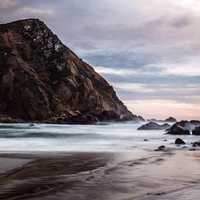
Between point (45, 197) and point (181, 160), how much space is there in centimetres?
899

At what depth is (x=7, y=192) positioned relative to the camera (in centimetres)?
1003

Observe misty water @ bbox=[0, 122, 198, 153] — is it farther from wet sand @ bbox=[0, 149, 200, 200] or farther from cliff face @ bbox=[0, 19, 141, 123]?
cliff face @ bbox=[0, 19, 141, 123]

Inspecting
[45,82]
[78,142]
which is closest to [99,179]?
[78,142]

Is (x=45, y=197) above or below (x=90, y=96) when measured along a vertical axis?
below

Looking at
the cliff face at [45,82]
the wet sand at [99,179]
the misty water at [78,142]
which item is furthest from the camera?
the cliff face at [45,82]

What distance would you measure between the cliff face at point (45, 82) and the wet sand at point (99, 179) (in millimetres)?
59048

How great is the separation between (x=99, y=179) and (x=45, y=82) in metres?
83.7

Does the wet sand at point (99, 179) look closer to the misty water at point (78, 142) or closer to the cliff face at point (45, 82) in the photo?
the misty water at point (78, 142)

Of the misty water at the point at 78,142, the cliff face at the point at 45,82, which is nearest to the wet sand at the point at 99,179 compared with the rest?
the misty water at the point at 78,142

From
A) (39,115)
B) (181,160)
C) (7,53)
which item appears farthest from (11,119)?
(181,160)

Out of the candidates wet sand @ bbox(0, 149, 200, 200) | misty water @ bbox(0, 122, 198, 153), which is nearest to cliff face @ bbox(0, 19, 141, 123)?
misty water @ bbox(0, 122, 198, 153)

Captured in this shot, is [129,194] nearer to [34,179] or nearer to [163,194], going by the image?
[163,194]

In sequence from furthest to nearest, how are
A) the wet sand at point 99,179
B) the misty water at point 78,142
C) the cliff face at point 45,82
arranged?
the cliff face at point 45,82
the misty water at point 78,142
the wet sand at point 99,179

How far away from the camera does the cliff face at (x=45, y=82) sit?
273 feet
